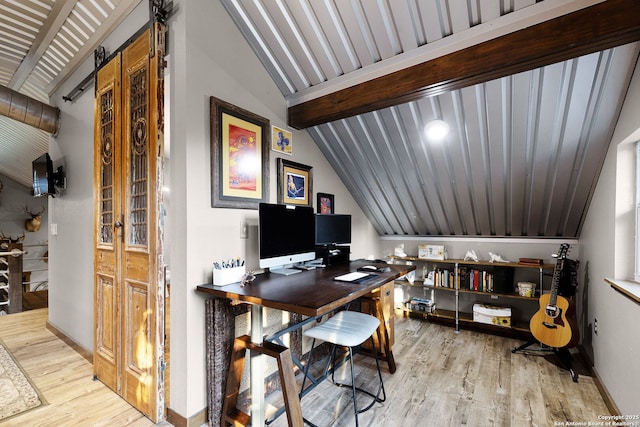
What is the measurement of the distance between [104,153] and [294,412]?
2.52m

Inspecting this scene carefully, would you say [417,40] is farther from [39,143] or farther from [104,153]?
[39,143]

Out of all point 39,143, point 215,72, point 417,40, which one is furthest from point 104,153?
point 39,143

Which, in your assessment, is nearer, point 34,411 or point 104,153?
point 34,411

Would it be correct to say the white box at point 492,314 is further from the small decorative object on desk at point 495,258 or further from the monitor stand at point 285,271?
the monitor stand at point 285,271

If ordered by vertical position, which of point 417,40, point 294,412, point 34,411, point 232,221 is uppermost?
point 417,40

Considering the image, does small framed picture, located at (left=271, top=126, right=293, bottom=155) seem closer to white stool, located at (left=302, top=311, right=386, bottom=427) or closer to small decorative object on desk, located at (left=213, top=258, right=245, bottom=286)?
small decorative object on desk, located at (left=213, top=258, right=245, bottom=286)

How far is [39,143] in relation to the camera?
5074 millimetres

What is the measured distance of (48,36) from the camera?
272 cm

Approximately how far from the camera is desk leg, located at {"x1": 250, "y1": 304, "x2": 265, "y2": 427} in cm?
166

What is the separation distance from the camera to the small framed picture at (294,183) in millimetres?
2566

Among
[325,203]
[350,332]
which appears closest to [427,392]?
[350,332]

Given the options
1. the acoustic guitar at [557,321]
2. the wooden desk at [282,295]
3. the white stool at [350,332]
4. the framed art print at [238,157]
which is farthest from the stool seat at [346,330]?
the acoustic guitar at [557,321]

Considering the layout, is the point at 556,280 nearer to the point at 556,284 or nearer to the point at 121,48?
the point at 556,284

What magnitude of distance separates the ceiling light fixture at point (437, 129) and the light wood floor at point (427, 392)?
2105 millimetres
